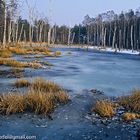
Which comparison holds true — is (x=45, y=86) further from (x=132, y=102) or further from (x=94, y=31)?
(x=94, y=31)

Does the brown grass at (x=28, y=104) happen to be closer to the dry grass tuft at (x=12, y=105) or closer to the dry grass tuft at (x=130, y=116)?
the dry grass tuft at (x=12, y=105)

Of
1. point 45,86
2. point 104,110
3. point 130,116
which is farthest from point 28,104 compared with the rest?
point 45,86

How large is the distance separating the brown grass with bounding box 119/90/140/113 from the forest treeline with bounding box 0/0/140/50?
1748 inches

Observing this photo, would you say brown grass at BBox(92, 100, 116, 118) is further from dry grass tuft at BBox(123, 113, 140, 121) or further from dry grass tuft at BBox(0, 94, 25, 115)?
dry grass tuft at BBox(0, 94, 25, 115)

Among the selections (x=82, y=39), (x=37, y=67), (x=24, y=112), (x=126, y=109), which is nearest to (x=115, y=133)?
(x=126, y=109)

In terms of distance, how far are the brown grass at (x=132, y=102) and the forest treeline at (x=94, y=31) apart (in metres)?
44.4

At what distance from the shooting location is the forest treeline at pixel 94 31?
76062mm

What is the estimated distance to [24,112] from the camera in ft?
34.8

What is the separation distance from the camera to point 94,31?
113 metres

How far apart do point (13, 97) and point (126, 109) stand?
349 cm

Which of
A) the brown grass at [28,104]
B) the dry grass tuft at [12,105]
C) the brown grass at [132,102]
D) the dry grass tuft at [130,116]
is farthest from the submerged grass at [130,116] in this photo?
the dry grass tuft at [12,105]

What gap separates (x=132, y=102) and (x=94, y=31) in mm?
102583

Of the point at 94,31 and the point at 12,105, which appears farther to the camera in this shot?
the point at 94,31

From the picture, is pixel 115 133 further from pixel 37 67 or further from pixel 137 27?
pixel 137 27
